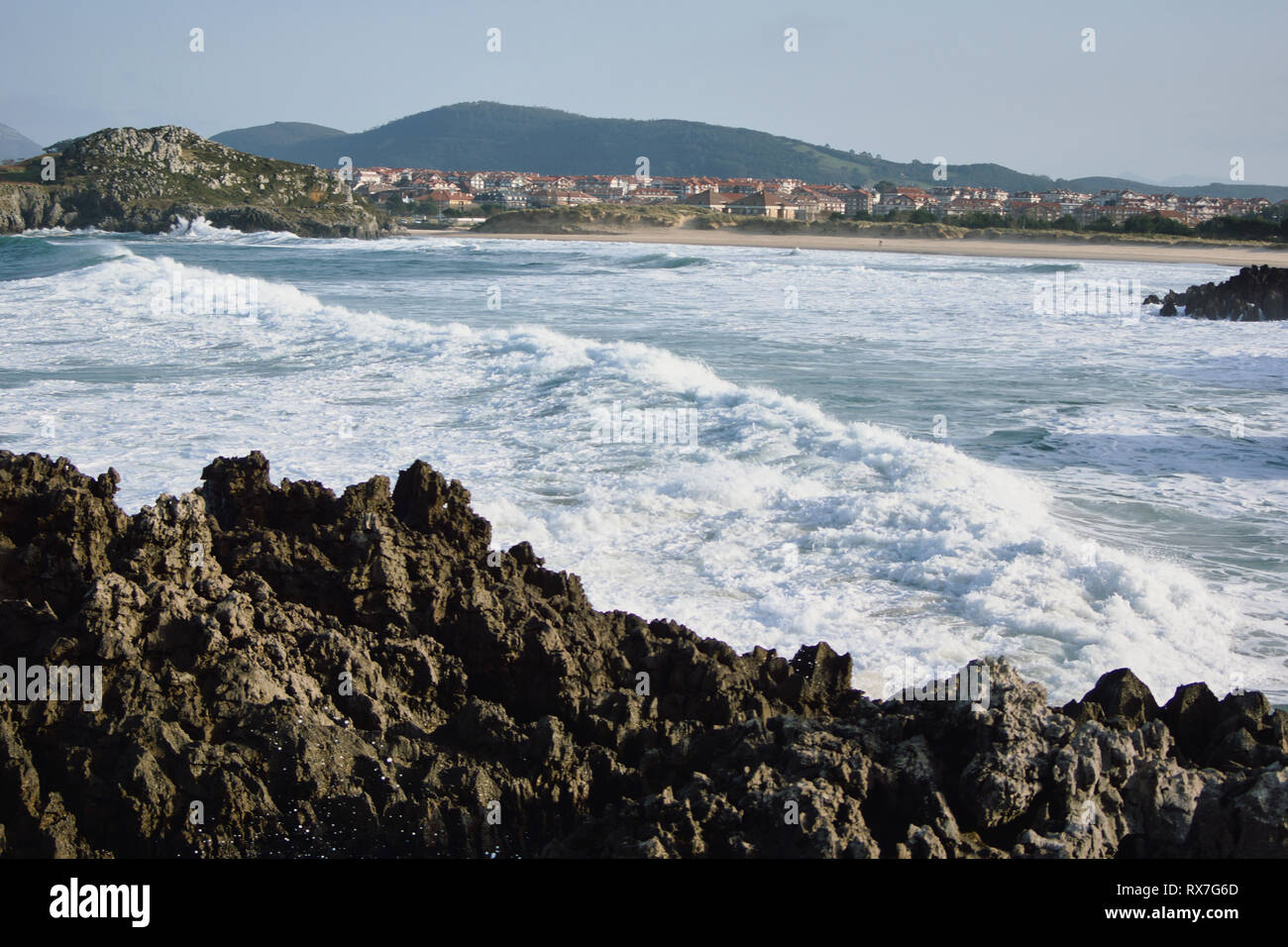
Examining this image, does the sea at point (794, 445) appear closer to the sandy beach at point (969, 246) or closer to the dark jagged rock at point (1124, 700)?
the dark jagged rock at point (1124, 700)

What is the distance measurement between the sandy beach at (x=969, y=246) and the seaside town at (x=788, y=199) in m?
15.0

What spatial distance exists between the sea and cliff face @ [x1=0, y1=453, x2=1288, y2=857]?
175 centimetres

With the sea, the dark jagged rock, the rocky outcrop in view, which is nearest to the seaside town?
the rocky outcrop

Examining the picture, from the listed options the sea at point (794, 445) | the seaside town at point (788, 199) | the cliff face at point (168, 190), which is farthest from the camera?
the seaside town at point (788, 199)

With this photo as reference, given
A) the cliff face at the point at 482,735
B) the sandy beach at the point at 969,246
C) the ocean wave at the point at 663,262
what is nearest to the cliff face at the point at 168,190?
the sandy beach at the point at 969,246

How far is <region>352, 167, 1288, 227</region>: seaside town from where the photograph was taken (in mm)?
108000

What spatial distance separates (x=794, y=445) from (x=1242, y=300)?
22.7 m

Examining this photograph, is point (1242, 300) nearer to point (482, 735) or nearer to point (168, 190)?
point (482, 735)

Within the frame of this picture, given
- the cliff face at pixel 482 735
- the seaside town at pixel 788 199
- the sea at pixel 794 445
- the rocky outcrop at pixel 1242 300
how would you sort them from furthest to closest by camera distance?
the seaside town at pixel 788 199 → the rocky outcrop at pixel 1242 300 → the sea at pixel 794 445 → the cliff face at pixel 482 735

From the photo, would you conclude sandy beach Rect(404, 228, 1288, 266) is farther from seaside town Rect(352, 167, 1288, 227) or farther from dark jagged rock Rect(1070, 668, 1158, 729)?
dark jagged rock Rect(1070, 668, 1158, 729)

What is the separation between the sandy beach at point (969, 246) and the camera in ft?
178

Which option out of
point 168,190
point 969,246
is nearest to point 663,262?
point 969,246

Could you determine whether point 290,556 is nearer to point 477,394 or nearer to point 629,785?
point 629,785

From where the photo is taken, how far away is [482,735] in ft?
12.6
